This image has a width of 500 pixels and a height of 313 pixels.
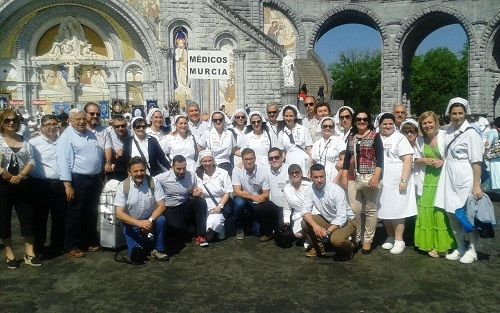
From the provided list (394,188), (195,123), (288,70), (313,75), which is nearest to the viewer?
(394,188)

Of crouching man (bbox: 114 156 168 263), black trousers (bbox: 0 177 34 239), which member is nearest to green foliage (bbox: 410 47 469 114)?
crouching man (bbox: 114 156 168 263)

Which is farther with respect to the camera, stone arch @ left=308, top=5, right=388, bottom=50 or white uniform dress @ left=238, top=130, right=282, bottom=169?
stone arch @ left=308, top=5, right=388, bottom=50

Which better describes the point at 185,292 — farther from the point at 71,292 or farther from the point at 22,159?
the point at 22,159

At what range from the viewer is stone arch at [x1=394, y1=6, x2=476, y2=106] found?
28.5 m

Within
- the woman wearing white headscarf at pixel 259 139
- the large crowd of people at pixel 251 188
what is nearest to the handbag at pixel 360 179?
the large crowd of people at pixel 251 188

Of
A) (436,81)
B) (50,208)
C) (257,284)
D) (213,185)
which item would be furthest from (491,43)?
(436,81)

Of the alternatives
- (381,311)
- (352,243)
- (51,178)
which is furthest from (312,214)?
(51,178)

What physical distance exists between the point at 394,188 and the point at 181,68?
15.9 meters

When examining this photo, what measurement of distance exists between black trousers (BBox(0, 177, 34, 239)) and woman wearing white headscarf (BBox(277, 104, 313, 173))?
3871mm

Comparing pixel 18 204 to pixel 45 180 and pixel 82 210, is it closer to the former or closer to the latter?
pixel 45 180

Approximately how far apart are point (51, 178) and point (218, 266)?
257 centimetres

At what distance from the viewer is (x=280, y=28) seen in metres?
29.3

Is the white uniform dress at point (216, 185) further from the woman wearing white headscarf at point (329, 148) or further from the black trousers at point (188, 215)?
the woman wearing white headscarf at point (329, 148)

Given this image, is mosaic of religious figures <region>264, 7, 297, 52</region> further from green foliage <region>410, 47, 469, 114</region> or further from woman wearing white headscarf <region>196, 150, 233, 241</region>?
green foliage <region>410, 47, 469, 114</region>
